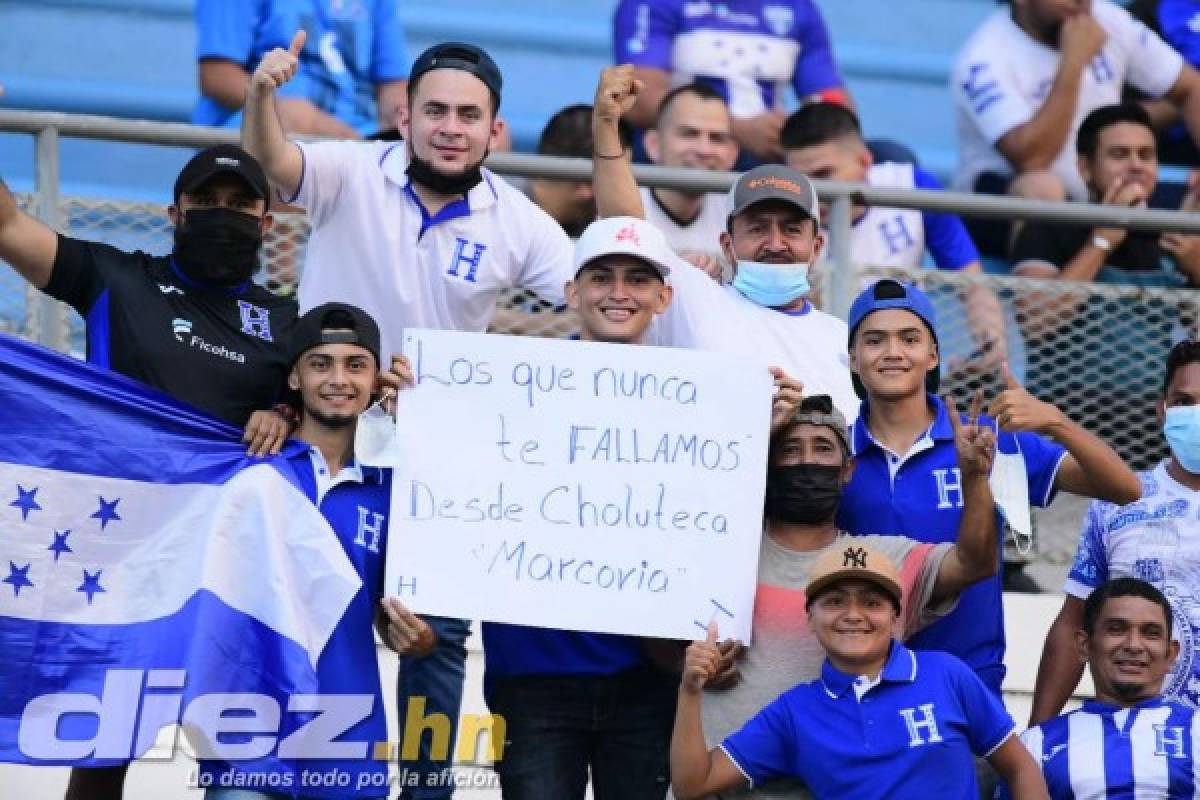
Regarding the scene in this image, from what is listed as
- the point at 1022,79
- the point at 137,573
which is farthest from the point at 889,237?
the point at 137,573

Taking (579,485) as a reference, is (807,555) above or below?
below

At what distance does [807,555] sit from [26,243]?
83.6 inches

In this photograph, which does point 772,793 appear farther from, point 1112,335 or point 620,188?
point 1112,335

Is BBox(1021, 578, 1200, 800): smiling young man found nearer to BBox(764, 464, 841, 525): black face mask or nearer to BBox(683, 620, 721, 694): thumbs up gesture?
BBox(764, 464, 841, 525): black face mask

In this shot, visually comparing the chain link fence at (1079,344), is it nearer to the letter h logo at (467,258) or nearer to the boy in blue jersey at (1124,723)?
the boy in blue jersey at (1124,723)

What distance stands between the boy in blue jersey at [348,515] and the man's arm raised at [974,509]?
1315 millimetres

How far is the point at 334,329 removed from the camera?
23.5 ft

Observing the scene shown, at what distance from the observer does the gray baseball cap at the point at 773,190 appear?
7676mm

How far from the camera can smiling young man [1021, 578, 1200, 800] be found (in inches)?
287

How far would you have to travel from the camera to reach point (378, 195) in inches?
306

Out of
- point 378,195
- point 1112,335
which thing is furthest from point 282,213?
point 1112,335

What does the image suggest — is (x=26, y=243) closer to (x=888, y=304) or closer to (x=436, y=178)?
(x=436, y=178)

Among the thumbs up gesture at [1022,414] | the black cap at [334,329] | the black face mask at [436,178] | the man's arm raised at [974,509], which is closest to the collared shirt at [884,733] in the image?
the man's arm raised at [974,509]

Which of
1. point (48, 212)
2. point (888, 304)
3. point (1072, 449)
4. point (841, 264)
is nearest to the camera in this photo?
point (1072, 449)
